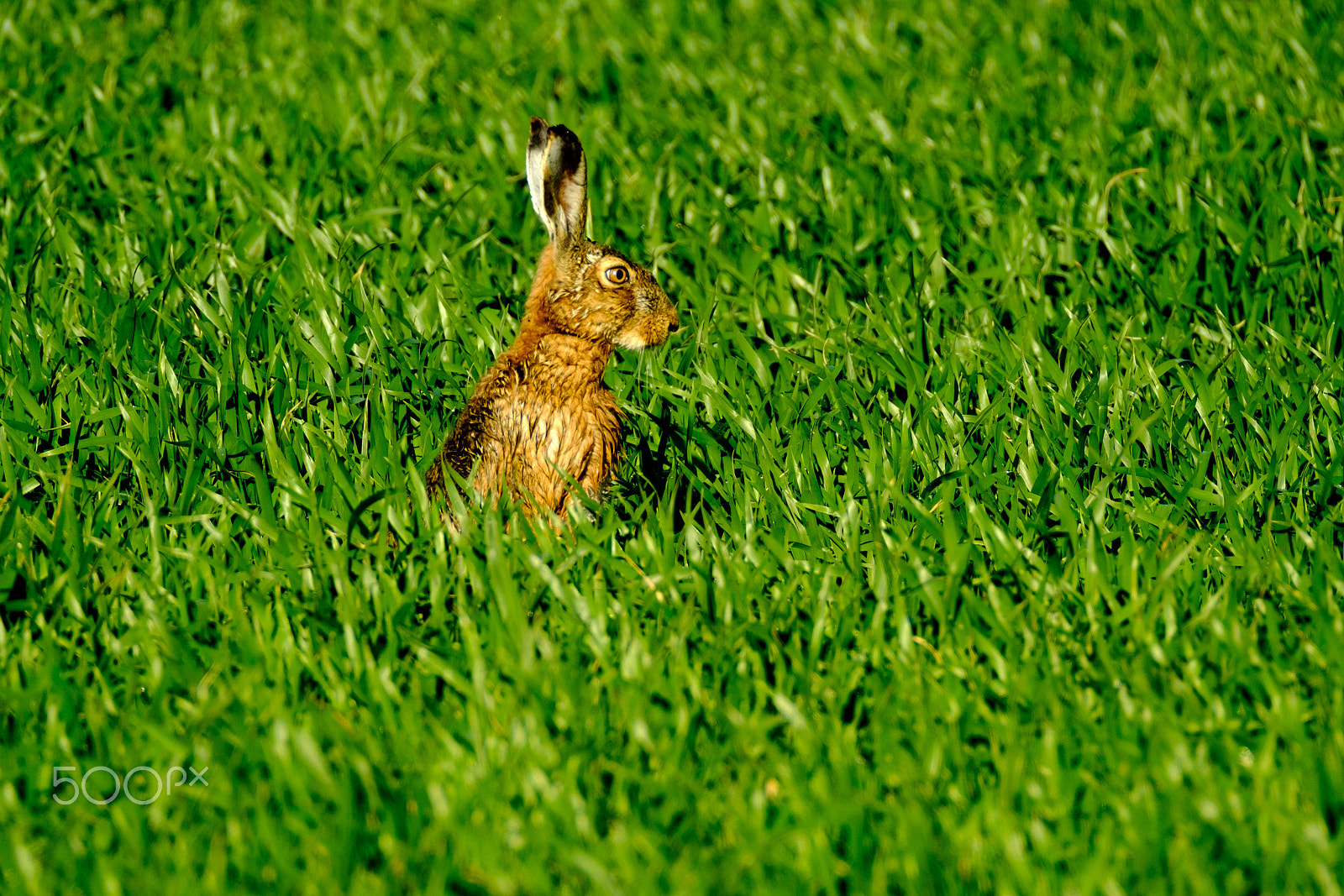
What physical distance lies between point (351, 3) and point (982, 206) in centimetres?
393

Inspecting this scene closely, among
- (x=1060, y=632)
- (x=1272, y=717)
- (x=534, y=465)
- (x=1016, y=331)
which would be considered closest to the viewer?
(x=1272, y=717)

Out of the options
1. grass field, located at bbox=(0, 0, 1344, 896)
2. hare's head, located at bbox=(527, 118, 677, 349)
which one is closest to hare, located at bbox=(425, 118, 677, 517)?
hare's head, located at bbox=(527, 118, 677, 349)

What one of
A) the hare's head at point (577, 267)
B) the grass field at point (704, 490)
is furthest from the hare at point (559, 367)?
the grass field at point (704, 490)

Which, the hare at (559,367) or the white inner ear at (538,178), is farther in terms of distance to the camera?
the white inner ear at (538,178)

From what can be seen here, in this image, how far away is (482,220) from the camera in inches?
198

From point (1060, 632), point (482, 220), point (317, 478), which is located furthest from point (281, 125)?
point (1060, 632)

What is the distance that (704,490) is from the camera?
3.54 m

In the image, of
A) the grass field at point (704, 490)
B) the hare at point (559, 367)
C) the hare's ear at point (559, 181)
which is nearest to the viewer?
the grass field at point (704, 490)

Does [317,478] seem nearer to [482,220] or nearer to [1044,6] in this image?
[482,220]

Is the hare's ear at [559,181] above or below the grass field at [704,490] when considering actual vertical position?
above

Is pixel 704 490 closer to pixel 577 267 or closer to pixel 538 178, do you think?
pixel 577 267

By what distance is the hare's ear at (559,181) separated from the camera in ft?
11.2

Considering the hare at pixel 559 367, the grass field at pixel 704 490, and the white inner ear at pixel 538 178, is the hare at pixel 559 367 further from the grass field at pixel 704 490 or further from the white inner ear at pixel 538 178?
the grass field at pixel 704 490

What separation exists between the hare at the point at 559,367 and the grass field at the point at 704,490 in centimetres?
18
